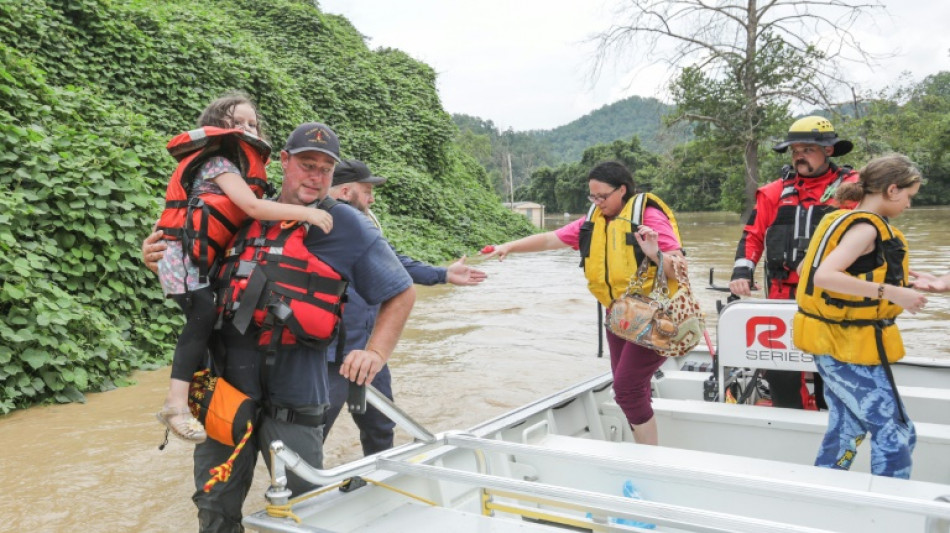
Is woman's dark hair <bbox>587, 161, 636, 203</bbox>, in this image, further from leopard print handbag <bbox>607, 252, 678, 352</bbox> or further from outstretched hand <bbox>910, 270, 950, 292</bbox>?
outstretched hand <bbox>910, 270, 950, 292</bbox>

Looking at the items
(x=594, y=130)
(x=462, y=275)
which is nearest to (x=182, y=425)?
(x=462, y=275)

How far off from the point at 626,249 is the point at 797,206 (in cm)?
130

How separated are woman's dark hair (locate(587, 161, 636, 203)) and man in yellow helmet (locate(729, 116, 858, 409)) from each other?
109cm

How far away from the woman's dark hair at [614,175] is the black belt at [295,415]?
6.03ft

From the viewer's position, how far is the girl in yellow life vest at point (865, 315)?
281 centimetres

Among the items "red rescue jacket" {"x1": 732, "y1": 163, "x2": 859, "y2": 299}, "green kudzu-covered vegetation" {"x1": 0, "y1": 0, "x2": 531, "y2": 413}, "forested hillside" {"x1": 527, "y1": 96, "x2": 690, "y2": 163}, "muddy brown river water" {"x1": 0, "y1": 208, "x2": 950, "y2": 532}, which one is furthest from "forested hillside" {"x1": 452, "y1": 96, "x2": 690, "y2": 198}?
"red rescue jacket" {"x1": 732, "y1": 163, "x2": 859, "y2": 299}

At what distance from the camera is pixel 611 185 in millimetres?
3453

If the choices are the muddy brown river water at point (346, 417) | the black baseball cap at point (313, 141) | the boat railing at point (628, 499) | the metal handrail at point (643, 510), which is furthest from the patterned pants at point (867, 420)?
the muddy brown river water at point (346, 417)

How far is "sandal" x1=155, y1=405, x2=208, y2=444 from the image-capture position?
217 cm

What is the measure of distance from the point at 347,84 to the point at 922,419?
62.9ft

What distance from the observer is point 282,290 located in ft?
7.14

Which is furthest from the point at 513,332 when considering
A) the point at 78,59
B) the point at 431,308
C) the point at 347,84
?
the point at 347,84

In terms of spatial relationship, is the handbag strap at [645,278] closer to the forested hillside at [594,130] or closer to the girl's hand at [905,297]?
the girl's hand at [905,297]

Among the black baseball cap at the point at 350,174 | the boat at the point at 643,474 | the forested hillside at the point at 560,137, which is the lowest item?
the boat at the point at 643,474
